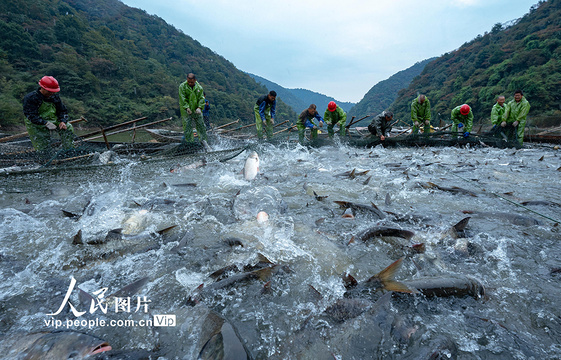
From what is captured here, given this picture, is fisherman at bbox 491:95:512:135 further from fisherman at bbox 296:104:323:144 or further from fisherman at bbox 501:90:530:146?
fisherman at bbox 296:104:323:144

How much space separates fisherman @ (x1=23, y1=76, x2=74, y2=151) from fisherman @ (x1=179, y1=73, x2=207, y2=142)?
10.3 ft

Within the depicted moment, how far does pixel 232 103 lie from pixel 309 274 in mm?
60161

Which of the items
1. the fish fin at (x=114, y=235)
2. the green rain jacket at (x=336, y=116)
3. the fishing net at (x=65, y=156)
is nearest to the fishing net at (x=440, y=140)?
the green rain jacket at (x=336, y=116)

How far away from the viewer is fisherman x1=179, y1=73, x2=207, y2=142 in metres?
8.18

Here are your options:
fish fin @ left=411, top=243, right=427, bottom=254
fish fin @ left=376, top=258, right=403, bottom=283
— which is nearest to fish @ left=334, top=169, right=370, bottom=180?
fish fin @ left=411, top=243, right=427, bottom=254

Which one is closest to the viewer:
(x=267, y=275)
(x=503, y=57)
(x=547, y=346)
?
(x=547, y=346)

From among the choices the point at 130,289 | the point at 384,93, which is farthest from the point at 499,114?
the point at 384,93

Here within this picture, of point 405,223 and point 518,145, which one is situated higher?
point 518,145

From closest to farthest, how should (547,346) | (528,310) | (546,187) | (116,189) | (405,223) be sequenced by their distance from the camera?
1. (547,346)
2. (528,310)
3. (405,223)
4. (546,187)
5. (116,189)

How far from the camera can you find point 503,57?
44.1 metres

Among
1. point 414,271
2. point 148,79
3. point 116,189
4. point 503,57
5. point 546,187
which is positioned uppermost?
point 503,57

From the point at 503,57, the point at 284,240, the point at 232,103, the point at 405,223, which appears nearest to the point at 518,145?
the point at 405,223

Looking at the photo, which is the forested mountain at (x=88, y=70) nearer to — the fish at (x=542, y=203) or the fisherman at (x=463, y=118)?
the fisherman at (x=463, y=118)

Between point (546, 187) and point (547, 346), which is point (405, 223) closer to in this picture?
point (547, 346)
